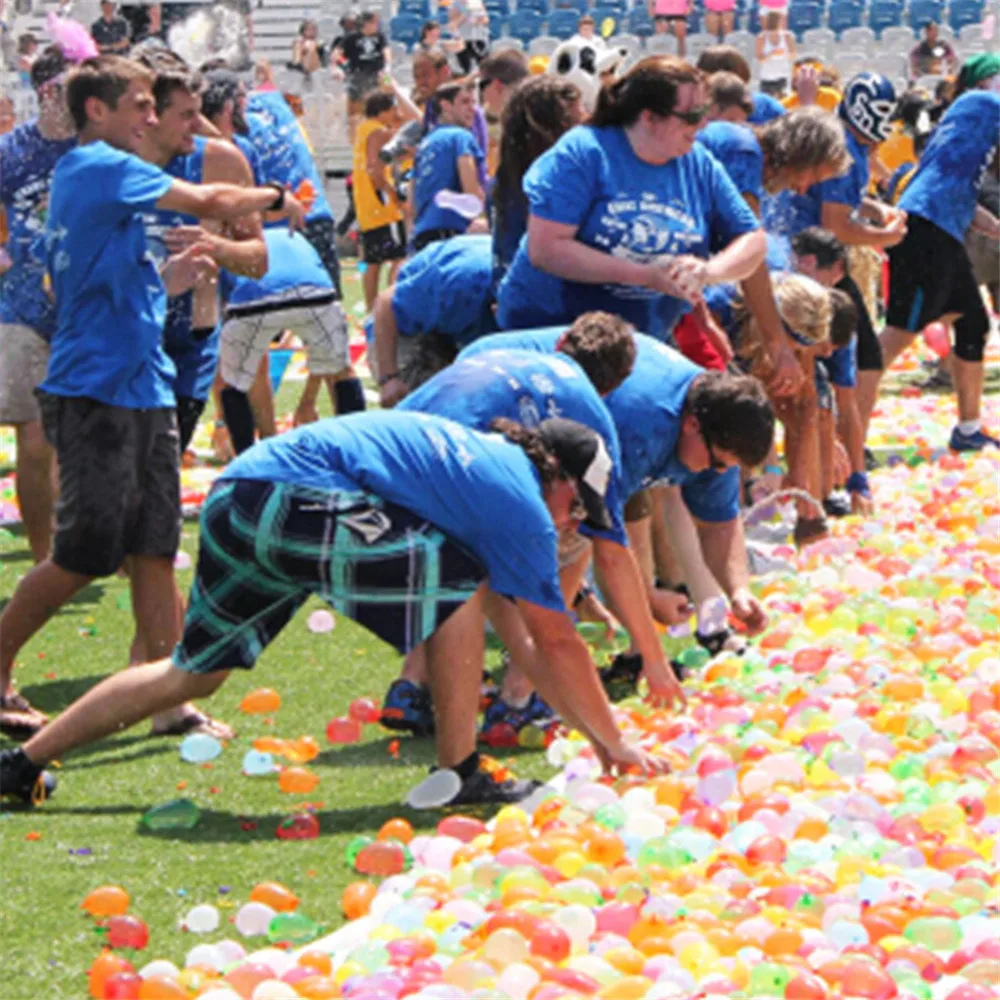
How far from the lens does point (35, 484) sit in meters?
7.33

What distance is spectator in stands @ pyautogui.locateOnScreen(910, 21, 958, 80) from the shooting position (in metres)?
23.1

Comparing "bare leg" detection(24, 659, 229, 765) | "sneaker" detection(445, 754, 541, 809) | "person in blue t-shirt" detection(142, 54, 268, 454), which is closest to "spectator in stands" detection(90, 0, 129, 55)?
"person in blue t-shirt" detection(142, 54, 268, 454)

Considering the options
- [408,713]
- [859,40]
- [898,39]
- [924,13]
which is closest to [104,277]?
[408,713]

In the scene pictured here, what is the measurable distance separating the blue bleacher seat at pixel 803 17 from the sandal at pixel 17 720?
79.4ft

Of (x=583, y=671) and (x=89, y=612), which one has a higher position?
(x=583, y=671)

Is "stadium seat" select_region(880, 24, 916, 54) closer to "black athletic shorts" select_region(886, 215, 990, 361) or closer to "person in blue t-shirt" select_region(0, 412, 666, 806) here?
"black athletic shorts" select_region(886, 215, 990, 361)

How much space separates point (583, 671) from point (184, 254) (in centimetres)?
204

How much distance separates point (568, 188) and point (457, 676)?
6.35ft

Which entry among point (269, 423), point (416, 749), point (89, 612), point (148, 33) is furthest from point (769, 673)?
point (148, 33)

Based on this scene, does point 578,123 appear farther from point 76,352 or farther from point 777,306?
point 76,352

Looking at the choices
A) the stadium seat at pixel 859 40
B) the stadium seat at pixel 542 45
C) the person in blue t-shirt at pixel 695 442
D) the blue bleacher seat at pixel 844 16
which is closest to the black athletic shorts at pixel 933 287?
the person in blue t-shirt at pixel 695 442

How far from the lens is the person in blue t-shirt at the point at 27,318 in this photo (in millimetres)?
7023

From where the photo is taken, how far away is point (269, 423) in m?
9.75

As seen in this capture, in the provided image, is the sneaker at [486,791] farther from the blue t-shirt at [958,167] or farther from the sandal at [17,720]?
the blue t-shirt at [958,167]
